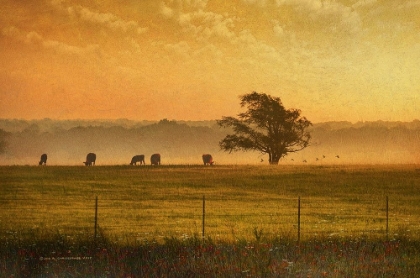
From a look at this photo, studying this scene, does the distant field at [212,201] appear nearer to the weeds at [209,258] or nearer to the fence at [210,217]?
the fence at [210,217]

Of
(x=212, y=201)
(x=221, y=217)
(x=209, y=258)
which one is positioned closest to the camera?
(x=209, y=258)

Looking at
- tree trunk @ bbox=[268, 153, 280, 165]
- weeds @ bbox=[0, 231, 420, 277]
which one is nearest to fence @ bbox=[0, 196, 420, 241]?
weeds @ bbox=[0, 231, 420, 277]

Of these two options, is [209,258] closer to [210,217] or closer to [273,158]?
[210,217]

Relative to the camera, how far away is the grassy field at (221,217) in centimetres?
1744

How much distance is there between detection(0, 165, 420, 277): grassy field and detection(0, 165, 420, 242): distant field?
0.28 feet

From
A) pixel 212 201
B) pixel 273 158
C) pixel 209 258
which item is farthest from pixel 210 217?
pixel 273 158

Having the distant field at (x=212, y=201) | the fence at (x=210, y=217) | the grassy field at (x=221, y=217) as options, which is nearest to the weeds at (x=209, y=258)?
the grassy field at (x=221, y=217)

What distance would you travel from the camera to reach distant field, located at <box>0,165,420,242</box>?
26281 millimetres

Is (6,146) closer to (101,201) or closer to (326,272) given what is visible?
(101,201)

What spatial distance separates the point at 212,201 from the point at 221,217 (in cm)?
923

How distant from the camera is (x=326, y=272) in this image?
53.2ft

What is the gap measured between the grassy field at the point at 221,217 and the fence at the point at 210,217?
0.22 ft

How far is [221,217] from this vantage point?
3166cm

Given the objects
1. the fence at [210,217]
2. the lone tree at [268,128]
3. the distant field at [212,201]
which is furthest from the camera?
the lone tree at [268,128]
